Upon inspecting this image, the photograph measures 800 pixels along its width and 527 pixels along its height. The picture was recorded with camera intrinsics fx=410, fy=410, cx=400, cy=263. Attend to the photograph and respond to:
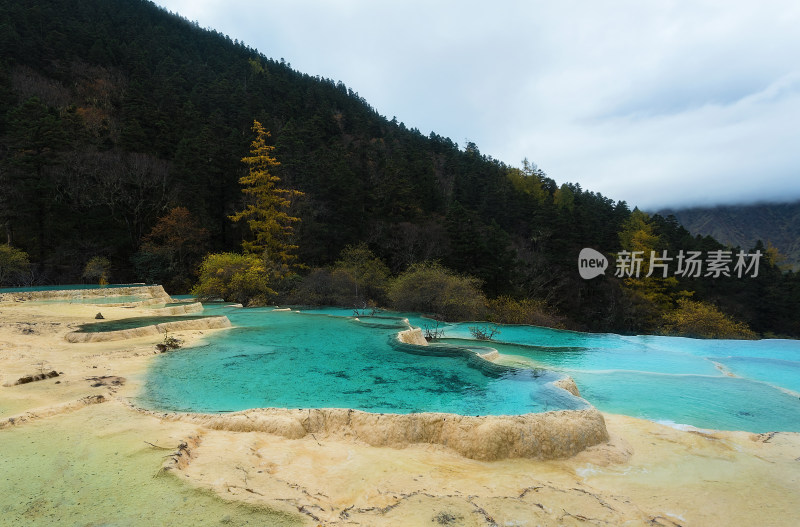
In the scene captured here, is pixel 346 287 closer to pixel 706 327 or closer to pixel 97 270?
pixel 97 270

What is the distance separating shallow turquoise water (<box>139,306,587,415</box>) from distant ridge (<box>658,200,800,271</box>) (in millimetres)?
59491

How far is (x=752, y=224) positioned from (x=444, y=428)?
7816 centimetres

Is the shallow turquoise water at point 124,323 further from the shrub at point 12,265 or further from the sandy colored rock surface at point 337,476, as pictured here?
the shrub at point 12,265

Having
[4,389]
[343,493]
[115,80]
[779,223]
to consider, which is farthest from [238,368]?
[779,223]

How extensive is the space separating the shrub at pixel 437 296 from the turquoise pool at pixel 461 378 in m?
5.92

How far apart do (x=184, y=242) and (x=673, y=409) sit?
25.8 meters

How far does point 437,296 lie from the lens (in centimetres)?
1938

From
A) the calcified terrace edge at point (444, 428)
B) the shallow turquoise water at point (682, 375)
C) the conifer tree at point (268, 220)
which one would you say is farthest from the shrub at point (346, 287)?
the calcified terrace edge at point (444, 428)

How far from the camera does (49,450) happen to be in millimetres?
4148

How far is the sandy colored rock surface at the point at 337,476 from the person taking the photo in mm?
3307

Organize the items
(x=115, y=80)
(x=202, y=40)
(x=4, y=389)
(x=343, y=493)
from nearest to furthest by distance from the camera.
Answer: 1. (x=343, y=493)
2. (x=4, y=389)
3. (x=115, y=80)
4. (x=202, y=40)

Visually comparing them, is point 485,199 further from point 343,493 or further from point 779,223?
point 779,223

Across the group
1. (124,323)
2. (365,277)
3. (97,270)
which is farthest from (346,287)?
(97,270)

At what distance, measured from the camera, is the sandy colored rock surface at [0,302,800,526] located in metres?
3.31
